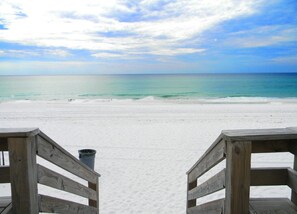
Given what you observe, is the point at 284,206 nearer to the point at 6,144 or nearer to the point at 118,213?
the point at 6,144

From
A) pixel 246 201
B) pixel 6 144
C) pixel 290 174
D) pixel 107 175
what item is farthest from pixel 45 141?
pixel 107 175

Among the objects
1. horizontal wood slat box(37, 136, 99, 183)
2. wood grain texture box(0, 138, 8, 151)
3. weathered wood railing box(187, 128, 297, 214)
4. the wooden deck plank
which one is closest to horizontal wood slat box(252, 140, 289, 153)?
weathered wood railing box(187, 128, 297, 214)

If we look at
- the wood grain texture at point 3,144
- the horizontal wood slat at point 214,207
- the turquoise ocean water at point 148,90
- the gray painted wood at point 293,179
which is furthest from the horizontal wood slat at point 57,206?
the turquoise ocean water at point 148,90

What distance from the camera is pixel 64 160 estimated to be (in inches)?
86.8

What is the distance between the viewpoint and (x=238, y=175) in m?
1.55

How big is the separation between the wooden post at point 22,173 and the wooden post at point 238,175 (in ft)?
4.05

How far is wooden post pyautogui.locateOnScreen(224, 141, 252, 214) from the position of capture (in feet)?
5.02

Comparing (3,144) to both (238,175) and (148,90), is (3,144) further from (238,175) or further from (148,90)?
(148,90)

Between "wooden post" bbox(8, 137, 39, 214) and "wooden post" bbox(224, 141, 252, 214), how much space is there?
123cm

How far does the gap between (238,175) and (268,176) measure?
42cm

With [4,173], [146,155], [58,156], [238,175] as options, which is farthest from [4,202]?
[146,155]

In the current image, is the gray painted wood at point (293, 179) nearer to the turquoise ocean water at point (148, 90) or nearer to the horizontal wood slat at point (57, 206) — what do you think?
the horizontal wood slat at point (57, 206)

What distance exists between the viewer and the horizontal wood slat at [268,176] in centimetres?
182

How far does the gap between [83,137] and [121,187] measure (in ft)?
17.9
